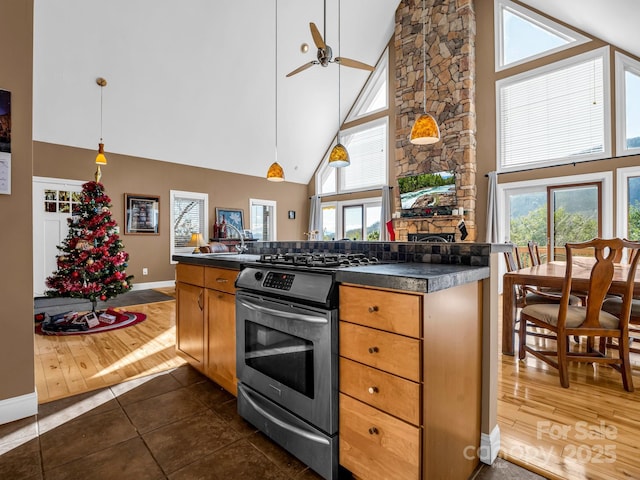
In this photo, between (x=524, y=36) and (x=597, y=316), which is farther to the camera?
(x=524, y=36)

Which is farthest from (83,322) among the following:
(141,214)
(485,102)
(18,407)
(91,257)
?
(485,102)

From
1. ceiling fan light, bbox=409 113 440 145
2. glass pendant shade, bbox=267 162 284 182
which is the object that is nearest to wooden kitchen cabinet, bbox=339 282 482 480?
ceiling fan light, bbox=409 113 440 145

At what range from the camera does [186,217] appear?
7.42 m

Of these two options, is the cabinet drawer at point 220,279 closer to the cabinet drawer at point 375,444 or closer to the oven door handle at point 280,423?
the oven door handle at point 280,423

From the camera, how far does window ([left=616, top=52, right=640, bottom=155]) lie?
15.8 feet

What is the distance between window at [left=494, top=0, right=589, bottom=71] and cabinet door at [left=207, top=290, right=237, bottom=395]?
6868 millimetres

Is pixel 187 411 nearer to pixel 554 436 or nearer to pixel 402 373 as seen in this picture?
pixel 402 373

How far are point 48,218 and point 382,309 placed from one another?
671 cm

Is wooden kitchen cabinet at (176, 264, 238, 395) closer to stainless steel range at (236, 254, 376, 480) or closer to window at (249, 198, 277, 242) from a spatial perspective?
stainless steel range at (236, 254, 376, 480)

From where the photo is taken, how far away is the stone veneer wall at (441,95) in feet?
20.4

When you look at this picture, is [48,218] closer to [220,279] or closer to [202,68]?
[202,68]

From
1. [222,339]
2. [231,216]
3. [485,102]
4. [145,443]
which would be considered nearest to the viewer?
[145,443]

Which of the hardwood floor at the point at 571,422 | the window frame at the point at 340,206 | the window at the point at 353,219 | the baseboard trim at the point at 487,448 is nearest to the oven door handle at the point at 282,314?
the baseboard trim at the point at 487,448

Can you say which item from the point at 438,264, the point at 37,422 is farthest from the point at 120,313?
the point at 438,264
